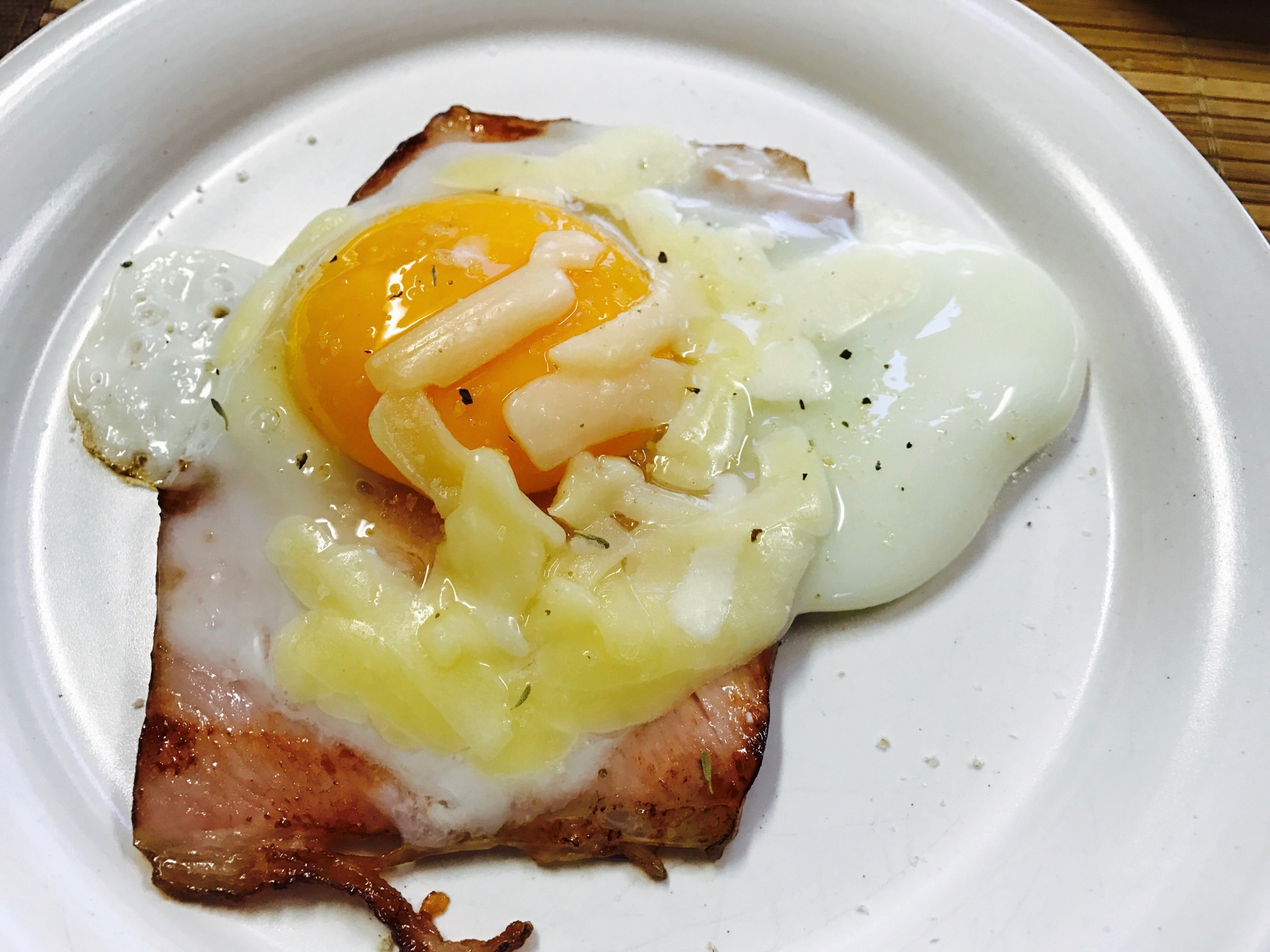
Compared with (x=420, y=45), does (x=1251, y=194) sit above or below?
below

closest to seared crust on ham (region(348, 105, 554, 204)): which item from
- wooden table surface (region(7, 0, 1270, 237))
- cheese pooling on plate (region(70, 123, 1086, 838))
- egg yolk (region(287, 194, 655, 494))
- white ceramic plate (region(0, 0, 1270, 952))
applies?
cheese pooling on plate (region(70, 123, 1086, 838))

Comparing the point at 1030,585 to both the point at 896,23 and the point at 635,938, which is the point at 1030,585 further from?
the point at 896,23

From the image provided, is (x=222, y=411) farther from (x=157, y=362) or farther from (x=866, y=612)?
(x=866, y=612)

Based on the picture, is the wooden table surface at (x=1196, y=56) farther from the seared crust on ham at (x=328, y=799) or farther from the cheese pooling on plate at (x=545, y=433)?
the seared crust on ham at (x=328, y=799)

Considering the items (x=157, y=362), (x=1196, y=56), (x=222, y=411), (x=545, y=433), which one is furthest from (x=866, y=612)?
(x=1196, y=56)

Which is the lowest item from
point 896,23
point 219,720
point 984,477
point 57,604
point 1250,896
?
point 1250,896

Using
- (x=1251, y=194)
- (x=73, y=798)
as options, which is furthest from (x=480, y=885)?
(x=1251, y=194)
